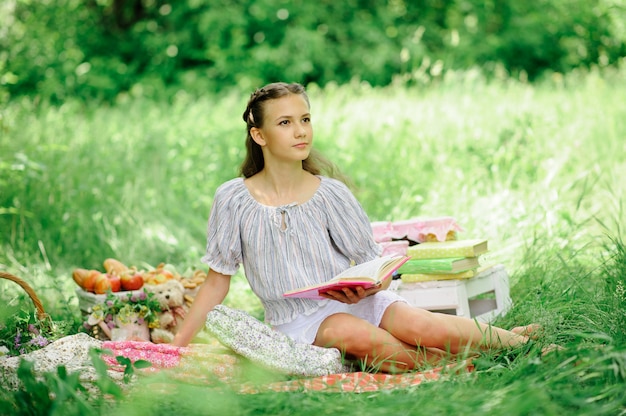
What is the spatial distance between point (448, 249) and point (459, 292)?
22 centimetres

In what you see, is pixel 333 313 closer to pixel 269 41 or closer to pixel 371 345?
pixel 371 345

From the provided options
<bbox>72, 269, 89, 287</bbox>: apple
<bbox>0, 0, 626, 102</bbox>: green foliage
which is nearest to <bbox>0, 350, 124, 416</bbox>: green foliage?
<bbox>72, 269, 89, 287</bbox>: apple

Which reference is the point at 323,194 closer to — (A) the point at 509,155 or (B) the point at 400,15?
(A) the point at 509,155

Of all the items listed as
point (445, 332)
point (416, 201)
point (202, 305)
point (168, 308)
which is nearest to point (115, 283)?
point (168, 308)

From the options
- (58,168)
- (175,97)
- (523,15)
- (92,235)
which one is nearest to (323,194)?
(92,235)

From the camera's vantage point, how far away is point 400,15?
16.1 m

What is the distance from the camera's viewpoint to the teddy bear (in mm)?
4195

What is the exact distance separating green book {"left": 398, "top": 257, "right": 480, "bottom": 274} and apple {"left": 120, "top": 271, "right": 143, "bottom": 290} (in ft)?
4.56

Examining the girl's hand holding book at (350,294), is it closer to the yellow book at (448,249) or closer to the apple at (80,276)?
the yellow book at (448,249)

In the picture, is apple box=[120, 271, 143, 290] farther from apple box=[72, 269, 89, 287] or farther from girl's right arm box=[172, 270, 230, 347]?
girl's right arm box=[172, 270, 230, 347]

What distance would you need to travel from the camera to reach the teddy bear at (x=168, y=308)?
4.20 meters

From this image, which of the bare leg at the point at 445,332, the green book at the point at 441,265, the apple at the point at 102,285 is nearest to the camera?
the bare leg at the point at 445,332

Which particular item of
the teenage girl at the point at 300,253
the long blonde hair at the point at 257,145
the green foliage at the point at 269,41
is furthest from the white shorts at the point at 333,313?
the green foliage at the point at 269,41

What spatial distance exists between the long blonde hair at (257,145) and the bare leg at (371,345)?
0.82 meters
